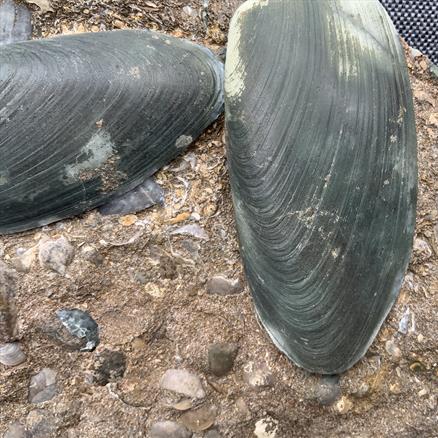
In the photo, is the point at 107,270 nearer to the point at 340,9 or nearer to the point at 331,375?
the point at 331,375

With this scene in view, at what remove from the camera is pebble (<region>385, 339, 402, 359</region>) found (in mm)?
941

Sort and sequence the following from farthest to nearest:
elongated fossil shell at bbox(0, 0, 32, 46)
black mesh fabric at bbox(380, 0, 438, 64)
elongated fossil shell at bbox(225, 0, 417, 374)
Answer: black mesh fabric at bbox(380, 0, 438, 64) < elongated fossil shell at bbox(0, 0, 32, 46) < elongated fossil shell at bbox(225, 0, 417, 374)

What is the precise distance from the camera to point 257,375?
94cm

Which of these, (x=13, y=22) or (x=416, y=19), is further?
(x=416, y=19)

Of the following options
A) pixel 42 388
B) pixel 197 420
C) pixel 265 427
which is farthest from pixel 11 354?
pixel 265 427

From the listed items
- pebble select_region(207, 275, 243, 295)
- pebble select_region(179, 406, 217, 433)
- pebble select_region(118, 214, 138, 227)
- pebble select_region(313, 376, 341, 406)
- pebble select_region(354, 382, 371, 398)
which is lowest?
pebble select_region(179, 406, 217, 433)

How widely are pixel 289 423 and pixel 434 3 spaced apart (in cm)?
102

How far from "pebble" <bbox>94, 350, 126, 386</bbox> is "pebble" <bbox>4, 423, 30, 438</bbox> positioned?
122 mm

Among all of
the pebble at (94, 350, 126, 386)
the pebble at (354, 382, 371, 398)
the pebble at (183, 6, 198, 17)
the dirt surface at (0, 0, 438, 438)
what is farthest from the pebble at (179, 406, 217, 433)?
the pebble at (183, 6, 198, 17)

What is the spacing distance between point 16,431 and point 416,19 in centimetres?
120

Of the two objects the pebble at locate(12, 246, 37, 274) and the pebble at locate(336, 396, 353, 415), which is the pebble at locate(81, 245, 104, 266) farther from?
the pebble at locate(336, 396, 353, 415)

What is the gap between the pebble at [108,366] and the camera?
92 centimetres

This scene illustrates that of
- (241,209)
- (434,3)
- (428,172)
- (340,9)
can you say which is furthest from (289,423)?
(434,3)

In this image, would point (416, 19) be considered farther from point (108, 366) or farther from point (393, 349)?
point (108, 366)
